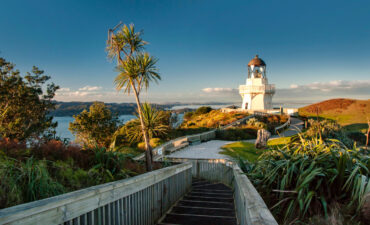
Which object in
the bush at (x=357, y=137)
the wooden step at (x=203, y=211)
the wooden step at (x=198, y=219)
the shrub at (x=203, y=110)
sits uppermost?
the shrub at (x=203, y=110)

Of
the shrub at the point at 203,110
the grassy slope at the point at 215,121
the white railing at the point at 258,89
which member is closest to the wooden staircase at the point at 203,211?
the grassy slope at the point at 215,121

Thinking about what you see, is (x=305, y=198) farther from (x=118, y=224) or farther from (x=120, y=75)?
(x=120, y=75)

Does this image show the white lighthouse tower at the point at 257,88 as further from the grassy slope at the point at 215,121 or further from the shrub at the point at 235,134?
the shrub at the point at 235,134

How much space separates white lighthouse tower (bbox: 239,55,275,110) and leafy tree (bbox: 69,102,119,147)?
32.7 metres

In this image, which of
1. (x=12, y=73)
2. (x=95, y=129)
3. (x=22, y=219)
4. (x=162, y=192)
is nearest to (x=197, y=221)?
(x=162, y=192)

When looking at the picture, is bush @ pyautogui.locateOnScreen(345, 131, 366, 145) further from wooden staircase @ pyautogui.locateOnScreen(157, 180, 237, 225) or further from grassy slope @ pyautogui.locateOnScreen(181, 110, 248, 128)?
wooden staircase @ pyautogui.locateOnScreen(157, 180, 237, 225)

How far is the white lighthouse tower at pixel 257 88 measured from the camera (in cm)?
4591

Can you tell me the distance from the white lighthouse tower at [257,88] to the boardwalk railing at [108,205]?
43502mm

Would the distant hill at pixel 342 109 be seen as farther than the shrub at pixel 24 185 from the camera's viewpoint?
Yes

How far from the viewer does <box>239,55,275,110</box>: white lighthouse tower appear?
45.9m

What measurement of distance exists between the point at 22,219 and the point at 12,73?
1939 cm

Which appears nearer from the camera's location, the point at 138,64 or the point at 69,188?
the point at 69,188

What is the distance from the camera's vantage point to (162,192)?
4.73 meters

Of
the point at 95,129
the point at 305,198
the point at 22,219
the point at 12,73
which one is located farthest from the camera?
the point at 95,129
